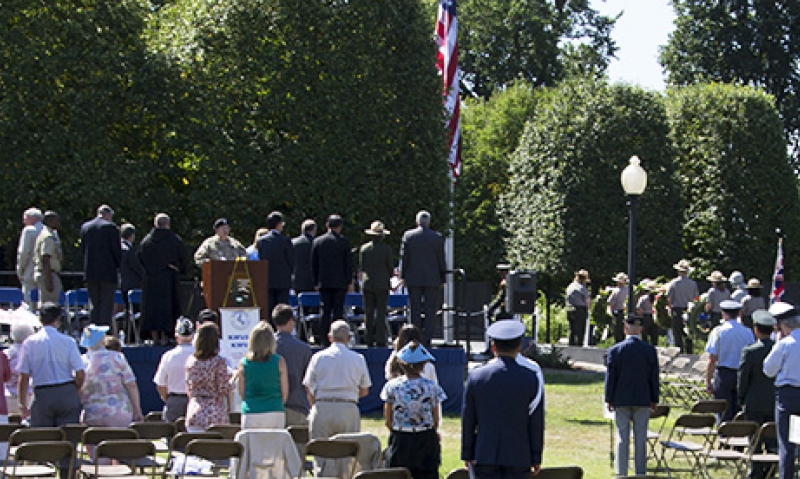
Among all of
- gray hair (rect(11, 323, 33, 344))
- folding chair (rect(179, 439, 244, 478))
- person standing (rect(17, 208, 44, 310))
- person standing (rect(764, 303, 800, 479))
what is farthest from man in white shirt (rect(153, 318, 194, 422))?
person standing (rect(17, 208, 44, 310))

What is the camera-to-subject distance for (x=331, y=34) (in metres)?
26.5

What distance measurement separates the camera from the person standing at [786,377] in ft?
43.3

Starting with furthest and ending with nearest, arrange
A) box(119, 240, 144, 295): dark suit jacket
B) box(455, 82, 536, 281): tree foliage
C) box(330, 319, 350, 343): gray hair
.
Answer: box(455, 82, 536, 281): tree foliage < box(119, 240, 144, 295): dark suit jacket < box(330, 319, 350, 343): gray hair

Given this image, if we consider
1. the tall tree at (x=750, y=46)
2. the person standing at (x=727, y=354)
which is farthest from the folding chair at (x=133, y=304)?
the tall tree at (x=750, y=46)

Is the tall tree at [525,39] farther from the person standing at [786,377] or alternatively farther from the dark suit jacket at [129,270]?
the person standing at [786,377]

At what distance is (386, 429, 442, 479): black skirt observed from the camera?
1114 cm

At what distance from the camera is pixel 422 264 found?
1894 cm

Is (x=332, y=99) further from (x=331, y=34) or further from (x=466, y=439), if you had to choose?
(x=466, y=439)

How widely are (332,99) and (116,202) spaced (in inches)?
174

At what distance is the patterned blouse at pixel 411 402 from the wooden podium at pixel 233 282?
21.4 ft

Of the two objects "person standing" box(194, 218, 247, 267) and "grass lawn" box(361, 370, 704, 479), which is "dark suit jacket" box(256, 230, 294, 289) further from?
"grass lawn" box(361, 370, 704, 479)

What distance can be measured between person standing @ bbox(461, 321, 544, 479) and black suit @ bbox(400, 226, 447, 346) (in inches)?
360

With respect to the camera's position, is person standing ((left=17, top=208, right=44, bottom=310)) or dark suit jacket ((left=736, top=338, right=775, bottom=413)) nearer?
dark suit jacket ((left=736, top=338, right=775, bottom=413))

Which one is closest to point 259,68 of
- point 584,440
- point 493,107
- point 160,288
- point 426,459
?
point 160,288
